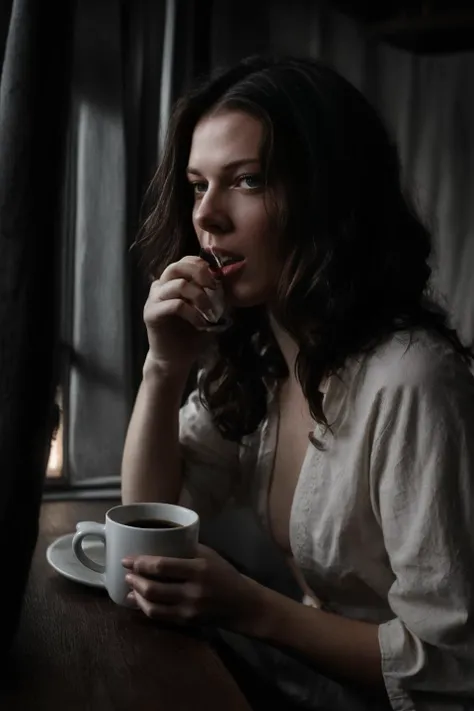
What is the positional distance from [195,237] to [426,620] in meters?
0.54

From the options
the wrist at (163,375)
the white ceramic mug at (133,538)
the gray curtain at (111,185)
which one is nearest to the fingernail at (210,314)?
the wrist at (163,375)

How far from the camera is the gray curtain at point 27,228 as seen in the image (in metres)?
0.68

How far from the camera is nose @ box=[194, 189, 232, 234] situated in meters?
0.88

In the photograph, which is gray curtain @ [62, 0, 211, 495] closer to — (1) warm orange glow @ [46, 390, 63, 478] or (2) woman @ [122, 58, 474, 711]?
(1) warm orange glow @ [46, 390, 63, 478]

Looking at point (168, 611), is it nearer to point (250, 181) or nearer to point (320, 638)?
point (320, 638)

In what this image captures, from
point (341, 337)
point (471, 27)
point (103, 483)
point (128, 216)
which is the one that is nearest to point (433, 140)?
point (471, 27)

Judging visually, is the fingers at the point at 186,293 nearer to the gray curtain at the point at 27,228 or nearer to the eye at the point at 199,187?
the eye at the point at 199,187

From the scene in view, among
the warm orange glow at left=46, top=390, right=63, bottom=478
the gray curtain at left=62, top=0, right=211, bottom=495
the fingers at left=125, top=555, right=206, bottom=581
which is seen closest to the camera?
the fingers at left=125, top=555, right=206, bottom=581

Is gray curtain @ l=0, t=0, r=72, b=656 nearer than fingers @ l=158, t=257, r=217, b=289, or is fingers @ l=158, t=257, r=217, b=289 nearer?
gray curtain @ l=0, t=0, r=72, b=656

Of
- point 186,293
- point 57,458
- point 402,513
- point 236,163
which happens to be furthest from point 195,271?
point 57,458

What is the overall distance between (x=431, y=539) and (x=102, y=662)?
1.07 feet

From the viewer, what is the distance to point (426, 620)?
2.55ft

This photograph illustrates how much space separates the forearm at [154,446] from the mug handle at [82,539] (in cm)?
17

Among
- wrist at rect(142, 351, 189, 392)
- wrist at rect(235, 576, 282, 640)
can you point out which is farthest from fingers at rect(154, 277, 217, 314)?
wrist at rect(235, 576, 282, 640)
